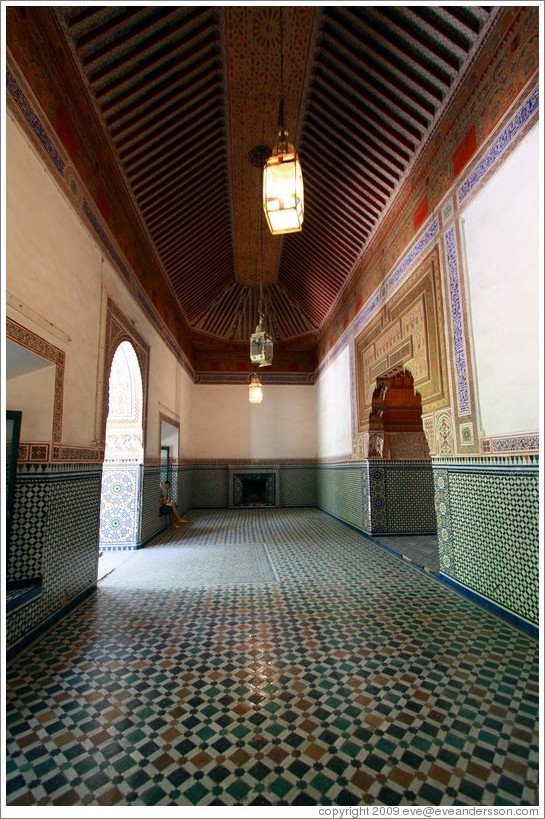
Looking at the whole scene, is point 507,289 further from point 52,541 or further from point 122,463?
point 122,463

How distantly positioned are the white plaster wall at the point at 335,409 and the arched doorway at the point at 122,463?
2.55m

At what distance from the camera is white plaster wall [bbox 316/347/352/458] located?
527 centimetres

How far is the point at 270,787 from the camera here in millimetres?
1043

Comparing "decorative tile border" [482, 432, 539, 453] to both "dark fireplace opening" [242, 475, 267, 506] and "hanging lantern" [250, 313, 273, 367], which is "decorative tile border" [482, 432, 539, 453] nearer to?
"hanging lantern" [250, 313, 273, 367]

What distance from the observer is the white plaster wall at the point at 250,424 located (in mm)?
7492

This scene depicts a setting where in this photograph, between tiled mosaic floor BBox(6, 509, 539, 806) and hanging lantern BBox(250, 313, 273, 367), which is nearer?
tiled mosaic floor BBox(6, 509, 539, 806)

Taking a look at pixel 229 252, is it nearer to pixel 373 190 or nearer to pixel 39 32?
pixel 373 190

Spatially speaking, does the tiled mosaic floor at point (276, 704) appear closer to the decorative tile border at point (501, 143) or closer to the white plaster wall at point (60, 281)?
the white plaster wall at point (60, 281)

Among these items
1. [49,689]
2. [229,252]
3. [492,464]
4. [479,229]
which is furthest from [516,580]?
[229,252]

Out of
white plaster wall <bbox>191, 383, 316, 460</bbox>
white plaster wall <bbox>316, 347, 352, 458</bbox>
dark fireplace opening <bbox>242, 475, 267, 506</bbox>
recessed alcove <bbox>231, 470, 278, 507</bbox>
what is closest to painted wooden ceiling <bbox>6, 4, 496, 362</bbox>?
white plaster wall <bbox>316, 347, 352, 458</bbox>

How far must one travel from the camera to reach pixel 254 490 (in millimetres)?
7637

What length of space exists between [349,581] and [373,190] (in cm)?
310

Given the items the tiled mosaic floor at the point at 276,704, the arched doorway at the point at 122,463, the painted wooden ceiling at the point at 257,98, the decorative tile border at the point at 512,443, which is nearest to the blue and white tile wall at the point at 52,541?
the tiled mosaic floor at the point at 276,704

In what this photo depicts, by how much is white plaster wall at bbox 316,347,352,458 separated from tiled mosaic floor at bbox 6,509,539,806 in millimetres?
2943
